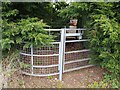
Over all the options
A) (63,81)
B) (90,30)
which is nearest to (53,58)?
(63,81)

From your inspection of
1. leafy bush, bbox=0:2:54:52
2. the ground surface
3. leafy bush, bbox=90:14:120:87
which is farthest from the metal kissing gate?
leafy bush, bbox=90:14:120:87

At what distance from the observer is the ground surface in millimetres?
3586

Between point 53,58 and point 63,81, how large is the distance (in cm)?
59

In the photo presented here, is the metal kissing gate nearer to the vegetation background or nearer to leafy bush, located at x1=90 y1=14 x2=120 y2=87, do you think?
the vegetation background

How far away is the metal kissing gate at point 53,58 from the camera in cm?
370

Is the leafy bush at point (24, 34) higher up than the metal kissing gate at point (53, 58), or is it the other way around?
the leafy bush at point (24, 34)

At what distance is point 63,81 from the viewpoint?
12.9ft

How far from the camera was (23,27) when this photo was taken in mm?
3387

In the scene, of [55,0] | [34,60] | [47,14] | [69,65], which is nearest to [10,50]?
[34,60]

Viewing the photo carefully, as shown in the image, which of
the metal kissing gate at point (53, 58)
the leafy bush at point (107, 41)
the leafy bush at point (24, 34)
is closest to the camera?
the leafy bush at point (24, 34)

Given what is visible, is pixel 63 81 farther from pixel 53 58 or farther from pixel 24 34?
pixel 24 34

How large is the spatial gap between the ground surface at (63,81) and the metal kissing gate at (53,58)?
0.12m

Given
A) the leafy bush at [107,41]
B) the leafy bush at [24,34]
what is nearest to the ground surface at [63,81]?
the leafy bush at [107,41]

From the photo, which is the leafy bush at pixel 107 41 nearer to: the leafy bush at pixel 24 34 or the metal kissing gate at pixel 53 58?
the metal kissing gate at pixel 53 58
